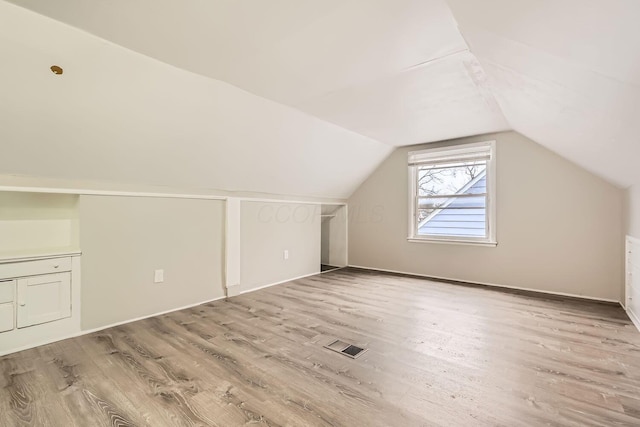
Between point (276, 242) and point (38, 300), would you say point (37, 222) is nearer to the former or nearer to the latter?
point (38, 300)

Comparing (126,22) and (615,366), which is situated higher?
(126,22)

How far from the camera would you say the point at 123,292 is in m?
2.83

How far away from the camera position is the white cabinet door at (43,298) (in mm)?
2281

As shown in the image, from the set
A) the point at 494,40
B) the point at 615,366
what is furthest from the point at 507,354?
the point at 494,40

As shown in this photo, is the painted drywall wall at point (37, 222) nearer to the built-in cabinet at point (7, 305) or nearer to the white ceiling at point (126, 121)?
the built-in cabinet at point (7, 305)

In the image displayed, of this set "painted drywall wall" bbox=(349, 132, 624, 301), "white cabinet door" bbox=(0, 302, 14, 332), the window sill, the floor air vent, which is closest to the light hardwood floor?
the floor air vent

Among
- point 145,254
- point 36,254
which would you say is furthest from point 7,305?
point 145,254

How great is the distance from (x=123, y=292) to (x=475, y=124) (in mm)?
4456

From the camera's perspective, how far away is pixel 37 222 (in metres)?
2.72

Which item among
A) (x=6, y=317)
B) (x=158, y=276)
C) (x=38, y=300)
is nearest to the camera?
(x=6, y=317)

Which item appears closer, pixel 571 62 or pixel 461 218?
pixel 571 62

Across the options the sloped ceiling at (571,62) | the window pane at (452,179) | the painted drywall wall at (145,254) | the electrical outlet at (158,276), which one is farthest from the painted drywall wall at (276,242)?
the sloped ceiling at (571,62)

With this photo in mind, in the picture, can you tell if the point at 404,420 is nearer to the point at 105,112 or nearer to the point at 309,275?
the point at 105,112

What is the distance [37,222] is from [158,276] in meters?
1.16
